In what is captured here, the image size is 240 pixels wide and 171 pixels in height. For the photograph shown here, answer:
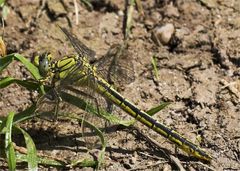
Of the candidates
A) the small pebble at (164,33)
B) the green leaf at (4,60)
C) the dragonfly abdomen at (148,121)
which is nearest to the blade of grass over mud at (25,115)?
the green leaf at (4,60)

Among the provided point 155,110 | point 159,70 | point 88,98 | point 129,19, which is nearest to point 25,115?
point 88,98

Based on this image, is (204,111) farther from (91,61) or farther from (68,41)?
(68,41)

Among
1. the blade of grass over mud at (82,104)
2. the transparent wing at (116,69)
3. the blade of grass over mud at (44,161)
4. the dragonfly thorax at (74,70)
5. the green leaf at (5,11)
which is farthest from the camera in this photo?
the green leaf at (5,11)

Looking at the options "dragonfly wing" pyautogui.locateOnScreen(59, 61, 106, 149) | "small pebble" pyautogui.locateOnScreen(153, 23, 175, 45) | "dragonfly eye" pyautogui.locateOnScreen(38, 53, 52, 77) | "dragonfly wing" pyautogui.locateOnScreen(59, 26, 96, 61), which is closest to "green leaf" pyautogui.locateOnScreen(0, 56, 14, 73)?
"dragonfly eye" pyautogui.locateOnScreen(38, 53, 52, 77)

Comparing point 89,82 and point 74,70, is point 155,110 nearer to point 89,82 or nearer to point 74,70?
point 89,82

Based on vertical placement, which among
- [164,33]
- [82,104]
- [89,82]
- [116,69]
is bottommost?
[82,104]

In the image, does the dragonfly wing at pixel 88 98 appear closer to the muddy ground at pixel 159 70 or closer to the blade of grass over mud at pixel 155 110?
the muddy ground at pixel 159 70

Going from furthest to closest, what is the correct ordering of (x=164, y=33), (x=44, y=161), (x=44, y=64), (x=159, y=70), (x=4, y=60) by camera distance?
1. (x=164, y=33)
2. (x=159, y=70)
3. (x=44, y=64)
4. (x=4, y=60)
5. (x=44, y=161)
